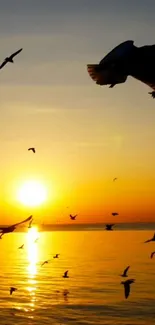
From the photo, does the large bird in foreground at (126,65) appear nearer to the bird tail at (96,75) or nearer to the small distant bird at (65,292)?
the bird tail at (96,75)

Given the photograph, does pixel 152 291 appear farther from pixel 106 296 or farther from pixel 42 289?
pixel 42 289

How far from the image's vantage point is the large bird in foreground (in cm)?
344

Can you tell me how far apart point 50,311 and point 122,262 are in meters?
46.9

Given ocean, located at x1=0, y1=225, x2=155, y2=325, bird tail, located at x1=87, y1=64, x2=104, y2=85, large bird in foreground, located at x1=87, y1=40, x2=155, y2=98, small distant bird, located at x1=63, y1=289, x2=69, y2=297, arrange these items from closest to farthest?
large bird in foreground, located at x1=87, y1=40, x2=155, y2=98, bird tail, located at x1=87, y1=64, x2=104, y2=85, ocean, located at x1=0, y1=225, x2=155, y2=325, small distant bird, located at x1=63, y1=289, x2=69, y2=297

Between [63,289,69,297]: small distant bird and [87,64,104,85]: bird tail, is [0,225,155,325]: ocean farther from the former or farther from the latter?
[87,64,104,85]: bird tail

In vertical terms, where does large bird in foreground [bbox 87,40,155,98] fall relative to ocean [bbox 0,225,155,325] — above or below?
below

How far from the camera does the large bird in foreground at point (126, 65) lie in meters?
3.44

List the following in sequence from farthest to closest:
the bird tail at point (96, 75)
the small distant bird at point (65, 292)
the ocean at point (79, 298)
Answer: the small distant bird at point (65, 292)
the ocean at point (79, 298)
the bird tail at point (96, 75)

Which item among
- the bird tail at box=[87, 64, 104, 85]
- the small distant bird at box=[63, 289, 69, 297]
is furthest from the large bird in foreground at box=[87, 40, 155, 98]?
the small distant bird at box=[63, 289, 69, 297]

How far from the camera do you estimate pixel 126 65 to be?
356 cm

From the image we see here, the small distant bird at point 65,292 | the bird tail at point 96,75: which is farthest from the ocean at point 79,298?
the bird tail at point 96,75

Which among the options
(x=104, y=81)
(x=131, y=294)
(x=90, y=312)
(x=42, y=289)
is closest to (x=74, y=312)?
(x=90, y=312)

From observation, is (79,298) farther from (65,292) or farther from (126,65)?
(126,65)

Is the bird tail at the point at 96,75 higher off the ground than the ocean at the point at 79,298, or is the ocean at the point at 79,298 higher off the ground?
the ocean at the point at 79,298
